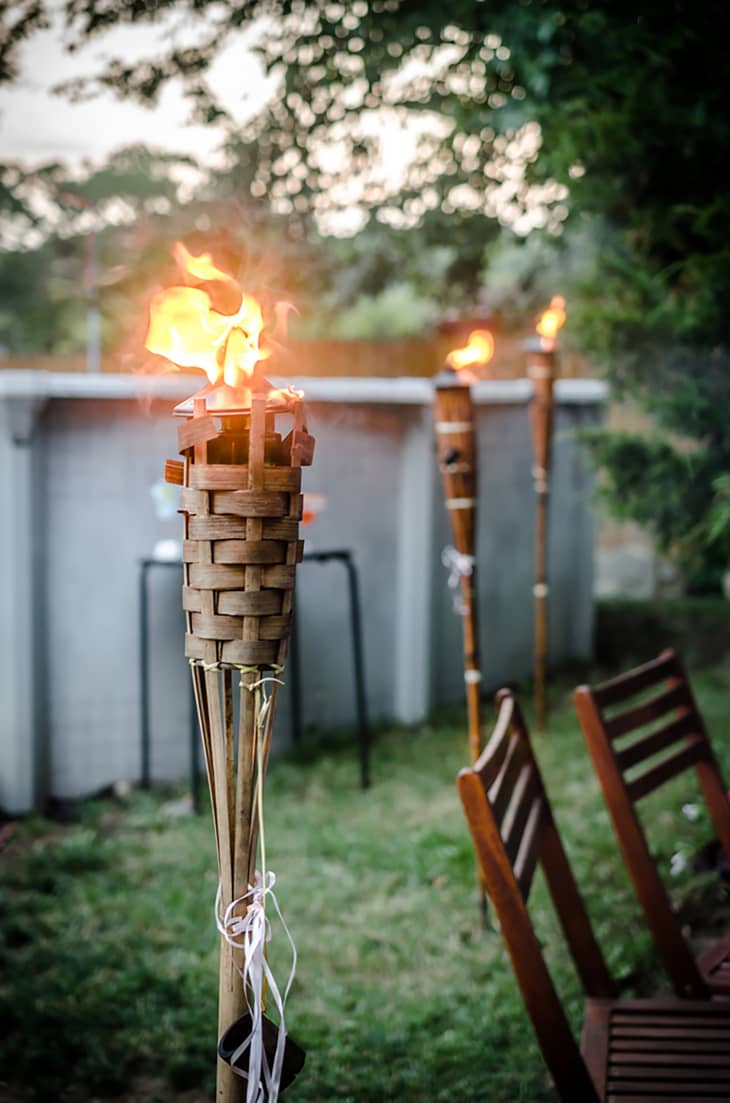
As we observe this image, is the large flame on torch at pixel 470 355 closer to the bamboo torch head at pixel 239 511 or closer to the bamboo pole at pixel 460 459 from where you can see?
the bamboo pole at pixel 460 459

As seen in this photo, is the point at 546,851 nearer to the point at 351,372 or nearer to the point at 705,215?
the point at 705,215

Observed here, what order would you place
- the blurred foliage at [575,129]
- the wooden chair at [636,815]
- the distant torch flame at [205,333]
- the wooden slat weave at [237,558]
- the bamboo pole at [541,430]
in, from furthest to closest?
the bamboo pole at [541,430]
the blurred foliage at [575,129]
the wooden chair at [636,815]
the distant torch flame at [205,333]
the wooden slat weave at [237,558]

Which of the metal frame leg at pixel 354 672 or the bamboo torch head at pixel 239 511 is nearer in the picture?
the bamboo torch head at pixel 239 511

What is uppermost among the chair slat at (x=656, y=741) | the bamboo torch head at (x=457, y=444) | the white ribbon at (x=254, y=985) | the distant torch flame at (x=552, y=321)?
the distant torch flame at (x=552, y=321)

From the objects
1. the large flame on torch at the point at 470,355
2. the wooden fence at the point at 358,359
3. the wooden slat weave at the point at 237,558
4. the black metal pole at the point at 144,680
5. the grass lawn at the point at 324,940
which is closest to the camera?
the wooden slat weave at the point at 237,558

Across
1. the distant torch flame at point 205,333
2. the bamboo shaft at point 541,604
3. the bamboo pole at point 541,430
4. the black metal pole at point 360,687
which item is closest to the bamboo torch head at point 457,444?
the black metal pole at point 360,687

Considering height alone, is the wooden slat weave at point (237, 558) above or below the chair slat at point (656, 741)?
above

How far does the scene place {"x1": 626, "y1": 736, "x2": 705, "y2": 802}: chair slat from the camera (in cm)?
225

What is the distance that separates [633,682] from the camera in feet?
7.86

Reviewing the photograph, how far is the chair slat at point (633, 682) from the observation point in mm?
2252

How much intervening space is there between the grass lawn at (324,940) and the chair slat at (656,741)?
0.79 meters

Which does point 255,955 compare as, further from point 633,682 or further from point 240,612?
point 633,682

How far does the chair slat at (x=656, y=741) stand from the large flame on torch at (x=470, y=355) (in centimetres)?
131

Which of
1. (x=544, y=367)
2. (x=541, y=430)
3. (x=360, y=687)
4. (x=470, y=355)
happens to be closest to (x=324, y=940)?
(x=360, y=687)
